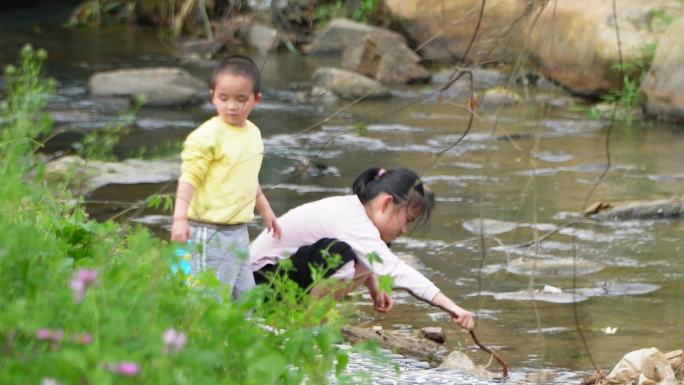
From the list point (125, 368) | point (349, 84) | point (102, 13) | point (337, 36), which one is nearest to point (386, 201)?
point (125, 368)

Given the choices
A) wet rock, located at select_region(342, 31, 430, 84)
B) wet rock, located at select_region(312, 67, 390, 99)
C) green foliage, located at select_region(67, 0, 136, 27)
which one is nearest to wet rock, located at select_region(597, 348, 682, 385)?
wet rock, located at select_region(312, 67, 390, 99)

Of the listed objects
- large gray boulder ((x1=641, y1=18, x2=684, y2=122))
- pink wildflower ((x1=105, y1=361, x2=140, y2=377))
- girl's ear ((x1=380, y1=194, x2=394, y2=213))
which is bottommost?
large gray boulder ((x1=641, y1=18, x2=684, y2=122))

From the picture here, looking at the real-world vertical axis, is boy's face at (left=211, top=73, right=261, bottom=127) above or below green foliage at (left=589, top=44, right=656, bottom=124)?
above

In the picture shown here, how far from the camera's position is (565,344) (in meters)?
5.38

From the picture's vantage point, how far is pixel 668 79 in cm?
1066

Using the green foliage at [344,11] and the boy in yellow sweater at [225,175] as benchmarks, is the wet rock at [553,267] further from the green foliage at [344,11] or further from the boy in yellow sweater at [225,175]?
the green foliage at [344,11]

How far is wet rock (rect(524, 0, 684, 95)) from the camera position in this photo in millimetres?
11680

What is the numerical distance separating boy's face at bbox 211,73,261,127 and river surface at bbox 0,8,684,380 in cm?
26

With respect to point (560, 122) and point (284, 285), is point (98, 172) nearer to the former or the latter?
point (560, 122)

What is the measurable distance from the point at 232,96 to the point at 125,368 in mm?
2895

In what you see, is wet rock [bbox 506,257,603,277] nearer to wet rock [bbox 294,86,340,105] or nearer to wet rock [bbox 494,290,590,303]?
wet rock [bbox 494,290,590,303]

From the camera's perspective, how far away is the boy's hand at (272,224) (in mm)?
5070

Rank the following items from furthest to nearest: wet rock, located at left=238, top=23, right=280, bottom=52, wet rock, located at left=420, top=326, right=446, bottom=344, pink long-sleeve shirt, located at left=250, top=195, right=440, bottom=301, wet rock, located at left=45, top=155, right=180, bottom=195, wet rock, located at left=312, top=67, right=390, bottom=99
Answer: wet rock, located at left=238, top=23, right=280, bottom=52
wet rock, located at left=312, top=67, right=390, bottom=99
wet rock, located at left=45, top=155, right=180, bottom=195
wet rock, located at left=420, top=326, right=446, bottom=344
pink long-sleeve shirt, located at left=250, top=195, right=440, bottom=301

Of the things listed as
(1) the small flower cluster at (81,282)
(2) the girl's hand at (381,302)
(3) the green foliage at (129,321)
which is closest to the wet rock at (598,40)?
(2) the girl's hand at (381,302)
